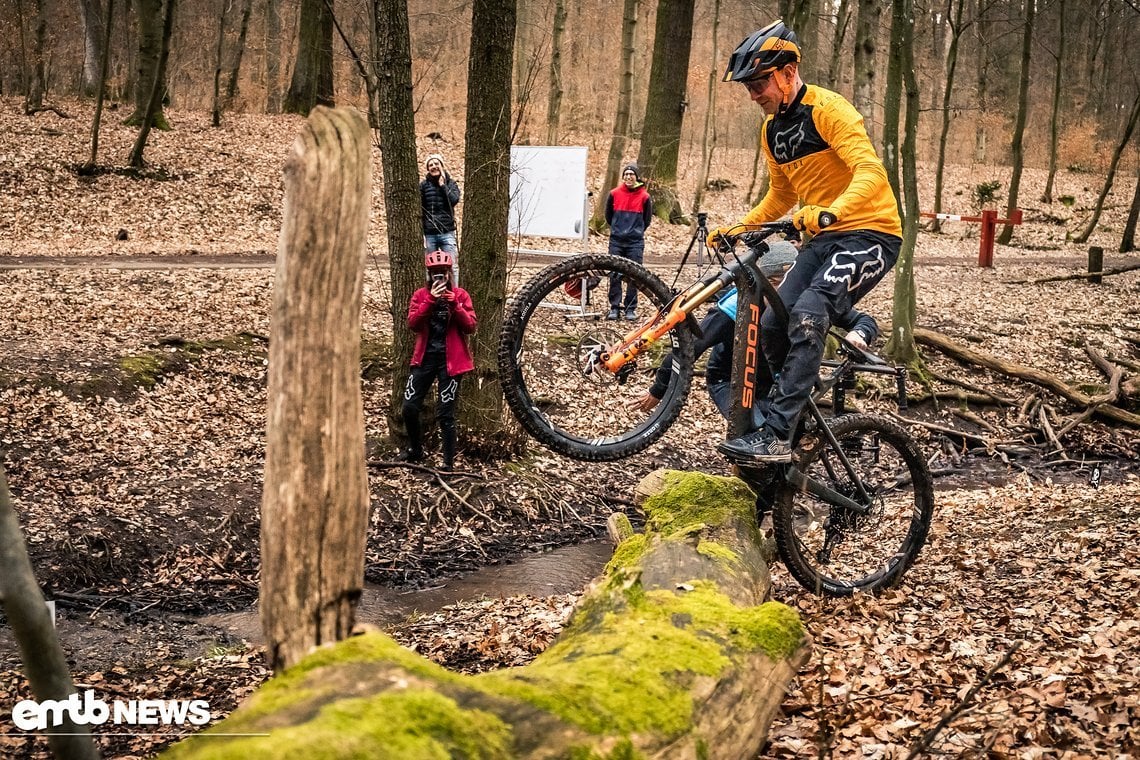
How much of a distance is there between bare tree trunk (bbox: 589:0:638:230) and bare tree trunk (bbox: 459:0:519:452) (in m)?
11.2

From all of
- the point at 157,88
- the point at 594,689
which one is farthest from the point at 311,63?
the point at 594,689

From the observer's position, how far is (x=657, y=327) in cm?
565

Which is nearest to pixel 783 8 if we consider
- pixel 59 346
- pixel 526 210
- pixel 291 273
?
pixel 526 210

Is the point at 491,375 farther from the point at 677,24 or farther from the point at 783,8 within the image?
the point at 783,8

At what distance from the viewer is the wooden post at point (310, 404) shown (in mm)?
2895

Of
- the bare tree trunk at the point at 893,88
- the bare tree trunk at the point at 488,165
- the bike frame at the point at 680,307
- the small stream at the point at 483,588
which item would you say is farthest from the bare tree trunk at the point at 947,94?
the bike frame at the point at 680,307

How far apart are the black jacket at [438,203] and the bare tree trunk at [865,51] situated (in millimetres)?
5249

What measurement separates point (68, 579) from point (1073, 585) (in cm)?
750

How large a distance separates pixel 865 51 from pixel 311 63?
1693 cm

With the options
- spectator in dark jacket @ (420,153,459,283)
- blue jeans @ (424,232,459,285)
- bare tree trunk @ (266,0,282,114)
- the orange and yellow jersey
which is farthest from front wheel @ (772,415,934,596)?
bare tree trunk @ (266,0,282,114)

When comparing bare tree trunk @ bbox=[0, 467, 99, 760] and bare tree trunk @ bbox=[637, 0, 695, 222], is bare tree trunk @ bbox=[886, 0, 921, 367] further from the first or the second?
bare tree trunk @ bbox=[0, 467, 99, 760]

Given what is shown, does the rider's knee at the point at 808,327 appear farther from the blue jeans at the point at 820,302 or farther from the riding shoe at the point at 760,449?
the riding shoe at the point at 760,449

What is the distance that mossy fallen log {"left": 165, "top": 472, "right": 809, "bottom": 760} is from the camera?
7.67ft

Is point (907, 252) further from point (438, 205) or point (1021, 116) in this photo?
point (1021, 116)
